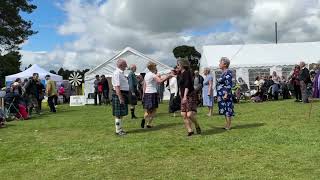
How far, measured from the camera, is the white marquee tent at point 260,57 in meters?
29.7

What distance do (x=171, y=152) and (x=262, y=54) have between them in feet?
75.1

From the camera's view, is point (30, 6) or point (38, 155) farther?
point (30, 6)

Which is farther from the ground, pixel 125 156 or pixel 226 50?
pixel 226 50

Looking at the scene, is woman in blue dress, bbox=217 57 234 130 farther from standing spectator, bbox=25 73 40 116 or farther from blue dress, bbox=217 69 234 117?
standing spectator, bbox=25 73 40 116

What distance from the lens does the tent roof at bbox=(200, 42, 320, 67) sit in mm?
30047

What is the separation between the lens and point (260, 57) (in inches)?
→ 1210

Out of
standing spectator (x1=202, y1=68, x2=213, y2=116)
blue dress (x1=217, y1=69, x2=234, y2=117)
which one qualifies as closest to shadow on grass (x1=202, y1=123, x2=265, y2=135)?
blue dress (x1=217, y1=69, x2=234, y2=117)

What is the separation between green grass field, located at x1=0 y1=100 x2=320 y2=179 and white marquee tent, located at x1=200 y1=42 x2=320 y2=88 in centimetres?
1624

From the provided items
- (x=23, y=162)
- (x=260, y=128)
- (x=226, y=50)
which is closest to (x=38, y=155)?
(x=23, y=162)

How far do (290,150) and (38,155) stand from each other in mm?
4478

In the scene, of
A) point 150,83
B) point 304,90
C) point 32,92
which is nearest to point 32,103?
point 32,92

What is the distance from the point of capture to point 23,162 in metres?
9.04

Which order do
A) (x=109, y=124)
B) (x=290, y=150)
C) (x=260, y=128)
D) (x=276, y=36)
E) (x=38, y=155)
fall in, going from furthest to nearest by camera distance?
(x=276, y=36), (x=109, y=124), (x=260, y=128), (x=38, y=155), (x=290, y=150)

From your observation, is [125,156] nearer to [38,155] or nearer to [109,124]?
[38,155]
